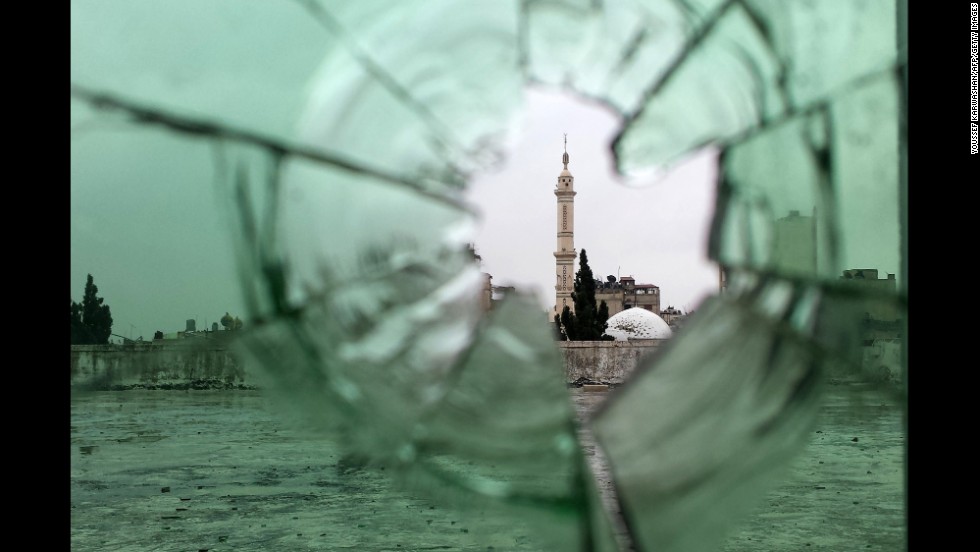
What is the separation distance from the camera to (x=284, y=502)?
8.48 meters

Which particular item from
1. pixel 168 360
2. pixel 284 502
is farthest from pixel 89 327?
pixel 284 502

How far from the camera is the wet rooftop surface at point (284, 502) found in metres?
6.70

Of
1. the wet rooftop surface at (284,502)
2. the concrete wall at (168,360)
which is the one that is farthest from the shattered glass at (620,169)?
the wet rooftop surface at (284,502)

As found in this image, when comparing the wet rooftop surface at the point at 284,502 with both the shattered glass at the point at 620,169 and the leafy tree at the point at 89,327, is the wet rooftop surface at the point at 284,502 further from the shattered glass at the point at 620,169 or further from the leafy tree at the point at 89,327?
the shattered glass at the point at 620,169

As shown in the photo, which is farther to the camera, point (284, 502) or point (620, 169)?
point (284, 502)

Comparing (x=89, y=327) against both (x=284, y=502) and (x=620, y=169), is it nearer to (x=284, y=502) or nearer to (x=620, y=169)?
(x=620, y=169)

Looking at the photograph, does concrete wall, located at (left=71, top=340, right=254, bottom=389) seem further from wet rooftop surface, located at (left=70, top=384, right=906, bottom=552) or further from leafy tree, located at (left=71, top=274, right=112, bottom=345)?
wet rooftop surface, located at (left=70, top=384, right=906, bottom=552)

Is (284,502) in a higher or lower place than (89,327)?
lower

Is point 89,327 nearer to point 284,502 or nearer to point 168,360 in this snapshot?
point 168,360

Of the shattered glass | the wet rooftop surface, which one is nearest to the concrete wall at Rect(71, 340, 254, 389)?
the shattered glass

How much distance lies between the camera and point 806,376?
0.87 metres
